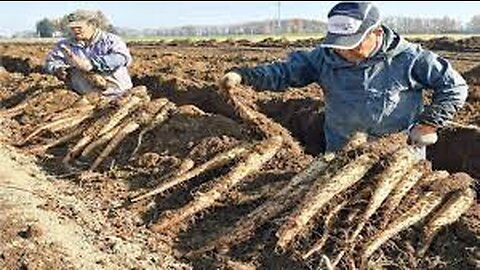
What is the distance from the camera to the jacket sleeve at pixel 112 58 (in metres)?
8.09

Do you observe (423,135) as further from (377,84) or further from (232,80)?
(232,80)

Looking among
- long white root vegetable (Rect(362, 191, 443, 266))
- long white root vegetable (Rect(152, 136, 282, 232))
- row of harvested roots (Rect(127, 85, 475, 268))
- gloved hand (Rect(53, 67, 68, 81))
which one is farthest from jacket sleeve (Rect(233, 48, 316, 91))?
gloved hand (Rect(53, 67, 68, 81))

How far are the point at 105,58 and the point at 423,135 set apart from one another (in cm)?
425

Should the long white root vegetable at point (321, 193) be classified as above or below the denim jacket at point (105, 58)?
below

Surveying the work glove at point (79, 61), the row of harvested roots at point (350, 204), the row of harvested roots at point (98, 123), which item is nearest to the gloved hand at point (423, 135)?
the row of harvested roots at point (350, 204)

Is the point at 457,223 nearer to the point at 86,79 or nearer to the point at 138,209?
the point at 138,209

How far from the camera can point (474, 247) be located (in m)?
4.25

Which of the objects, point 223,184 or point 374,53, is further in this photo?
point 223,184

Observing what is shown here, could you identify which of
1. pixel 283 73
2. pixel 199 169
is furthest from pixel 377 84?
pixel 199 169

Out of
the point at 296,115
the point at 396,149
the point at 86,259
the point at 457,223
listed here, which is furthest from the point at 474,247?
the point at 296,115

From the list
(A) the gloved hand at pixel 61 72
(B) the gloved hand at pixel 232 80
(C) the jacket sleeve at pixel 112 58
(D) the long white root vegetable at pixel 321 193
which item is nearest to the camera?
(D) the long white root vegetable at pixel 321 193

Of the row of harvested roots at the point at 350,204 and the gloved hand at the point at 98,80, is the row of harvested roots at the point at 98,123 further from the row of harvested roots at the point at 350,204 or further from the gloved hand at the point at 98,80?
the row of harvested roots at the point at 350,204

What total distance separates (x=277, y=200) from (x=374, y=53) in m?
1.17

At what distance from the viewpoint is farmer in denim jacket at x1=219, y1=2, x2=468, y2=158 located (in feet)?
15.5
